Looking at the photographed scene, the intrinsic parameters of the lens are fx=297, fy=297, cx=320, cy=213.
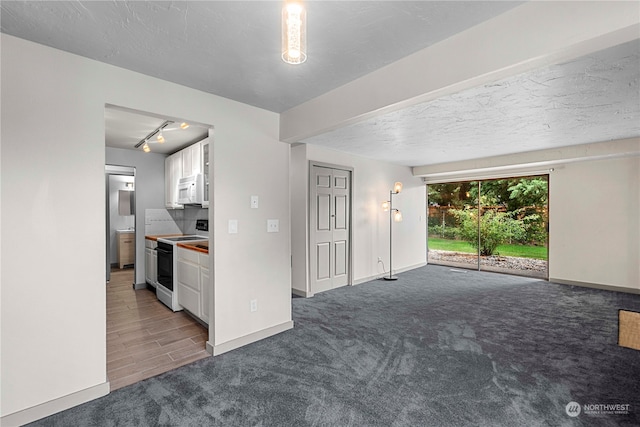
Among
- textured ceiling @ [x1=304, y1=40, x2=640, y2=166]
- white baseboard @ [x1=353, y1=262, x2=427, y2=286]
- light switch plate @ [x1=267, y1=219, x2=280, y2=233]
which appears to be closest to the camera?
textured ceiling @ [x1=304, y1=40, x2=640, y2=166]

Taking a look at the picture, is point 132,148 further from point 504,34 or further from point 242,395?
point 504,34

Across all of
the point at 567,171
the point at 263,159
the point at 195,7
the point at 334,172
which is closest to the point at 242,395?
the point at 263,159

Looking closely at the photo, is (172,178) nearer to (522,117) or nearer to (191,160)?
(191,160)

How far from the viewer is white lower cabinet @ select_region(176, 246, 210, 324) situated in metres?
3.24

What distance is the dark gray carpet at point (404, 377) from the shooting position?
189cm

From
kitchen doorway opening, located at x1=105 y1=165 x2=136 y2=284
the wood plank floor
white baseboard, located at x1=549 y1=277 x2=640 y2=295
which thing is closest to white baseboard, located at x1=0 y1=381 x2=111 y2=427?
the wood plank floor

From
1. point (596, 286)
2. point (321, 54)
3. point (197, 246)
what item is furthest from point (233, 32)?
point (596, 286)

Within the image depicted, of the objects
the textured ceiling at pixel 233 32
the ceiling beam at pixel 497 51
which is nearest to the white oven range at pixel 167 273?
the textured ceiling at pixel 233 32

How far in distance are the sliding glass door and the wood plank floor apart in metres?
6.17

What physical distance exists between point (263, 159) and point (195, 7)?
63.6 inches

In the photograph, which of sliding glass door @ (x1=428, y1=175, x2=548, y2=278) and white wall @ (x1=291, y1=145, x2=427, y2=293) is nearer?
white wall @ (x1=291, y1=145, x2=427, y2=293)

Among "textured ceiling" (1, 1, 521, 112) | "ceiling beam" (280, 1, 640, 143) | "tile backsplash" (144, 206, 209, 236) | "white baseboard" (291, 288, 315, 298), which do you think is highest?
"textured ceiling" (1, 1, 521, 112)

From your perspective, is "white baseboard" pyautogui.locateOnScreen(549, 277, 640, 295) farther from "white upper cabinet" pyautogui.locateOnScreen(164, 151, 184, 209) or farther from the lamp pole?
"white upper cabinet" pyautogui.locateOnScreen(164, 151, 184, 209)

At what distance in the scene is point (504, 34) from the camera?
164cm
